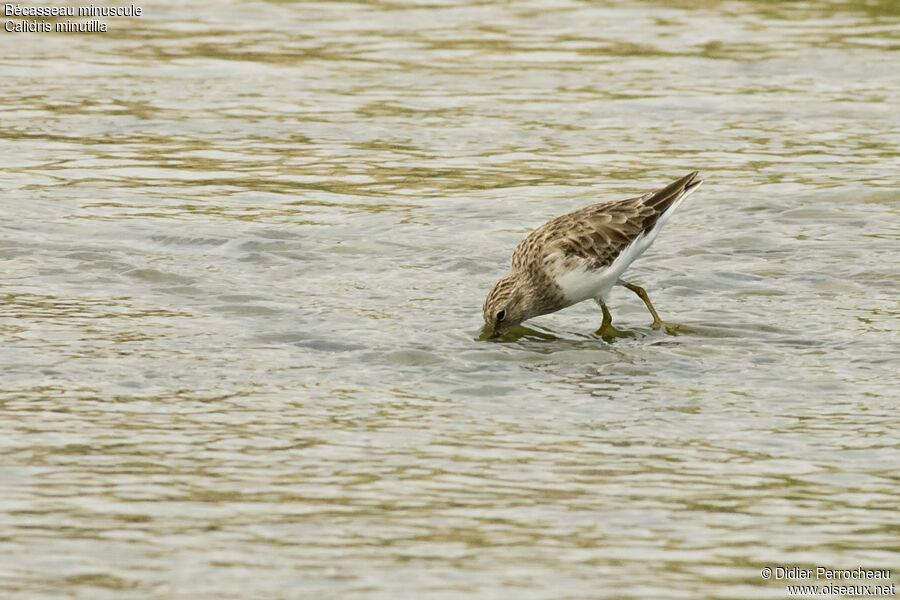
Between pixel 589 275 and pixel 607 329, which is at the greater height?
pixel 589 275

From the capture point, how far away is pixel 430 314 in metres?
12.4

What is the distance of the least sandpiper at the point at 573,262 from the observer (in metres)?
12.1

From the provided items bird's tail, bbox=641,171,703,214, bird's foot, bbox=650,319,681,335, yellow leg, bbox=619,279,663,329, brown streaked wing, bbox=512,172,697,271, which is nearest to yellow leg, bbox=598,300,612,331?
yellow leg, bbox=619,279,663,329

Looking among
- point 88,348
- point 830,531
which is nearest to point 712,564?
point 830,531

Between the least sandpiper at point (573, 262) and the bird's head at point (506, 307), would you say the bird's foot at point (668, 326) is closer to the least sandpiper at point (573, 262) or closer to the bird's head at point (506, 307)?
the least sandpiper at point (573, 262)

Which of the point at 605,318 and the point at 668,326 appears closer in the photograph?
the point at 668,326

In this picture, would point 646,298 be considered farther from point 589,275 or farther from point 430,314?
point 430,314

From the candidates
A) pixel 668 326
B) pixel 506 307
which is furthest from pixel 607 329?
pixel 506 307

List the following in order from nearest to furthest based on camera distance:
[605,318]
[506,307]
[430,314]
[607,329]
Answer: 1. [506,307]
2. [430,314]
3. [607,329]
4. [605,318]

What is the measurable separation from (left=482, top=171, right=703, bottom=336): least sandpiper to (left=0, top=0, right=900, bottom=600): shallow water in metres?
0.30

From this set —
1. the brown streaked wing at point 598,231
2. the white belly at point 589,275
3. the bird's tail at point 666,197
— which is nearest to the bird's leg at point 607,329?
the white belly at point 589,275

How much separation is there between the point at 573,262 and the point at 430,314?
122 centimetres

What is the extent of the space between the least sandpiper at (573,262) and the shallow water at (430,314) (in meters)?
0.30

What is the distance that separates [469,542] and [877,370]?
14.1 ft
